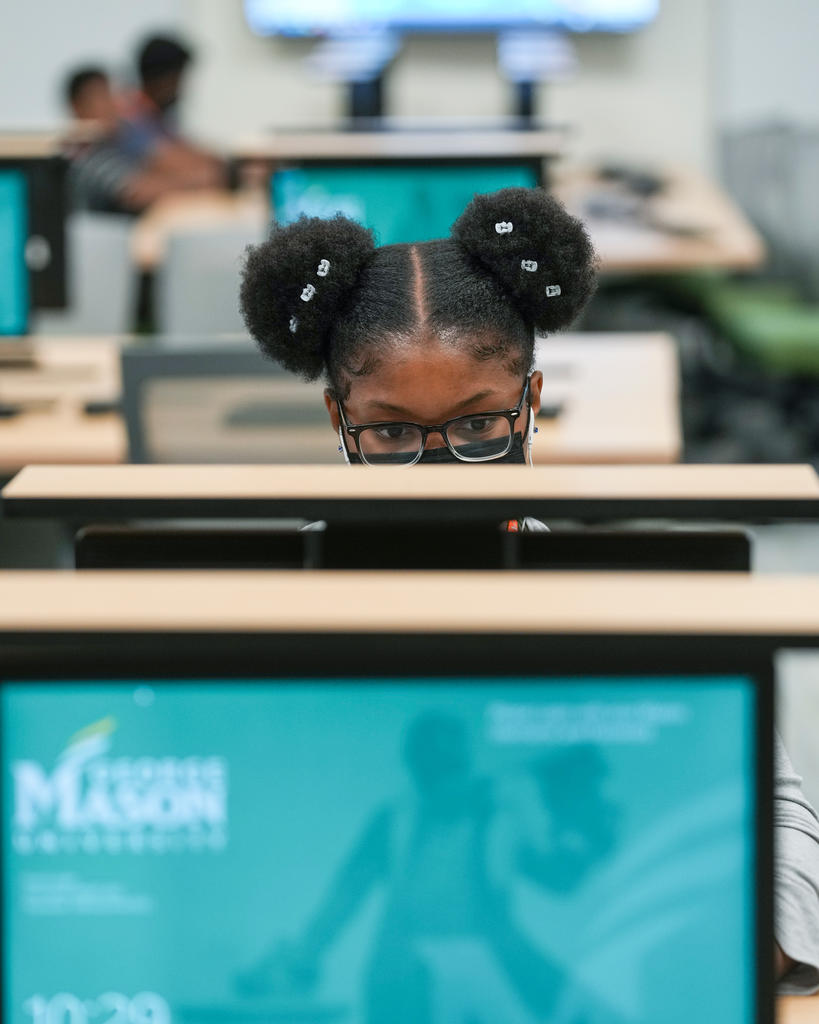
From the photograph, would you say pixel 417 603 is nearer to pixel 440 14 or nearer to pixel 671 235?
pixel 671 235

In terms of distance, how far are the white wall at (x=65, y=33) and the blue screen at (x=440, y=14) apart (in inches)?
20.7

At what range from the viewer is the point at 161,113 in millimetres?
5508

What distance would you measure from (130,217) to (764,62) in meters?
3.10

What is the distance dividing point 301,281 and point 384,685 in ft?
2.05

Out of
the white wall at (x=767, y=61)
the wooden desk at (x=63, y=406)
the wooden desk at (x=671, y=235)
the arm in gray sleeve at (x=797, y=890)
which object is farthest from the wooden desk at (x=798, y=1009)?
the white wall at (x=767, y=61)

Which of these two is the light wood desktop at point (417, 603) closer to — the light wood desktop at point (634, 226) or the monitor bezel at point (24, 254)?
the monitor bezel at point (24, 254)

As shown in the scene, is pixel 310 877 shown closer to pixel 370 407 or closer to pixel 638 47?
pixel 370 407

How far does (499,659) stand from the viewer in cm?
63

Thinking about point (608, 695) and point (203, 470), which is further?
point (203, 470)

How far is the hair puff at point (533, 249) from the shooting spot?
3.99 ft

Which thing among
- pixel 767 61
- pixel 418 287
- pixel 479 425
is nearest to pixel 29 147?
pixel 418 287

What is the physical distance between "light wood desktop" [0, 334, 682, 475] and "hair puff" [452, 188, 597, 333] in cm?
75

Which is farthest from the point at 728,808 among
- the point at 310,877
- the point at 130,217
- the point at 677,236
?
the point at 130,217

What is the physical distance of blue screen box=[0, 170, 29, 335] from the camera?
2.68 meters
